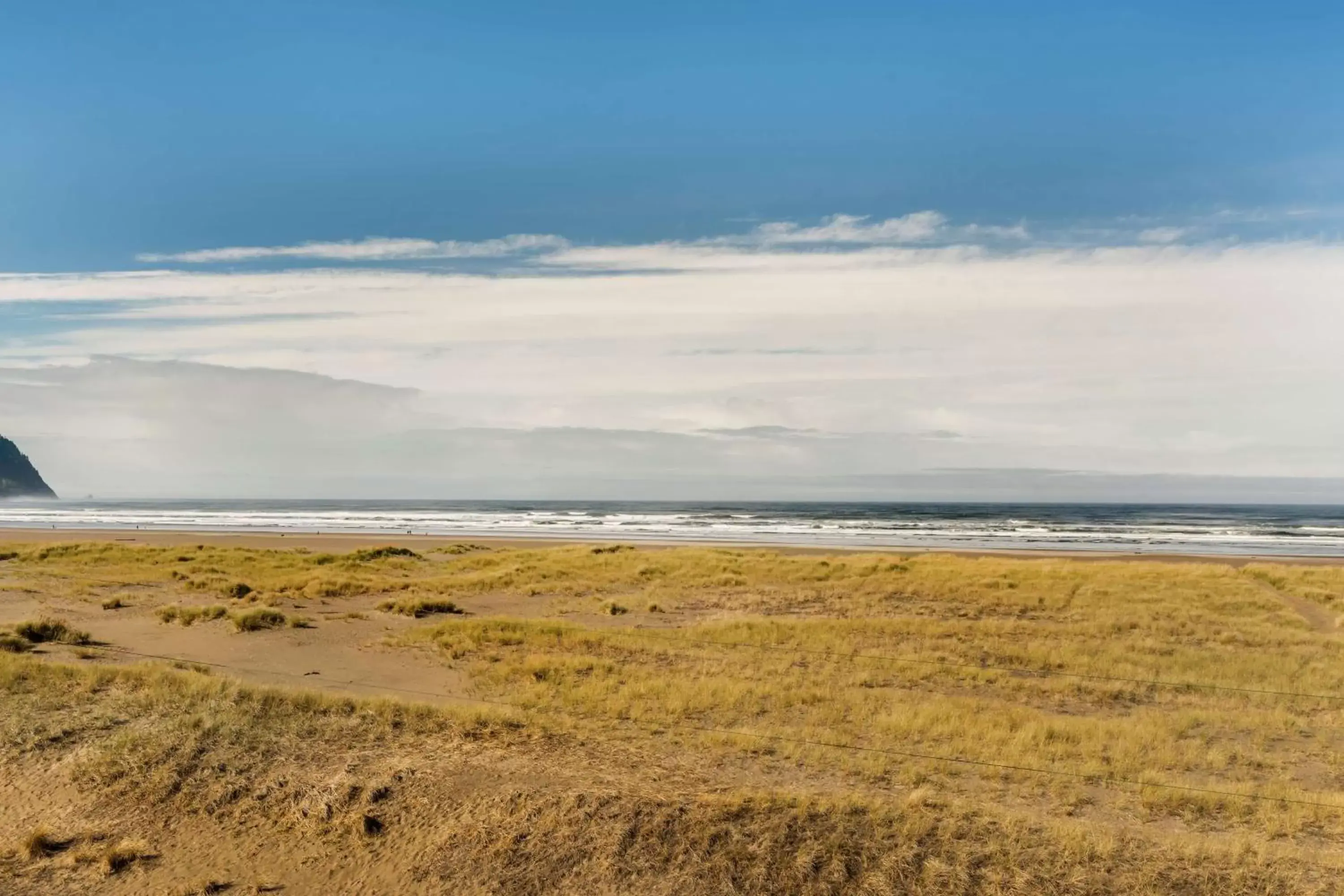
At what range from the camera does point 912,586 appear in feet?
88.9

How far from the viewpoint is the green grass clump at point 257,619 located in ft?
61.8

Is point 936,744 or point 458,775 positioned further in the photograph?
point 936,744

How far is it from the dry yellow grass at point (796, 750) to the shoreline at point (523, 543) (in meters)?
27.6

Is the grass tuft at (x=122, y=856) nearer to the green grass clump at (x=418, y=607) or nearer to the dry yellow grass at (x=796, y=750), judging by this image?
the dry yellow grass at (x=796, y=750)

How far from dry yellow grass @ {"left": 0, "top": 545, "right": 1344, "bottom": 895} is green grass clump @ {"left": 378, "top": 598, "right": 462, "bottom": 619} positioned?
2363 millimetres

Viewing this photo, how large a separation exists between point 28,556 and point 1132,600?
4492 cm

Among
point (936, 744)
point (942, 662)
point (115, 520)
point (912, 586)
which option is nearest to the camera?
point (936, 744)

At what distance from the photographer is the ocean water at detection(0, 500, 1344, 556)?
200 feet

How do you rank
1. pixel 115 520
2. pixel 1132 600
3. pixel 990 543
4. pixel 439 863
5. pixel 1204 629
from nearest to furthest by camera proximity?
pixel 439 863 → pixel 1204 629 → pixel 1132 600 → pixel 990 543 → pixel 115 520

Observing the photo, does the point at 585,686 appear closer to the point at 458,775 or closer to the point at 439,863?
the point at 458,775

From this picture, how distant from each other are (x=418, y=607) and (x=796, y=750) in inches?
583

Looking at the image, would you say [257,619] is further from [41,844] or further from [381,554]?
[381,554]

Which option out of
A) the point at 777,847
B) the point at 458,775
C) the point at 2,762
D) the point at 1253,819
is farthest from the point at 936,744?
the point at 2,762

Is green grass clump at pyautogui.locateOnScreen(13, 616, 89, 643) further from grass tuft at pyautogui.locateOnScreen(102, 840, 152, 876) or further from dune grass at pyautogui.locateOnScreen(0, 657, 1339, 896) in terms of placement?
grass tuft at pyautogui.locateOnScreen(102, 840, 152, 876)
